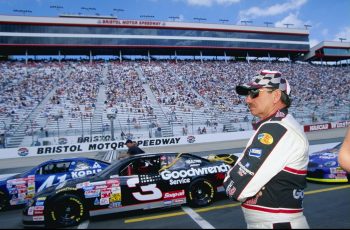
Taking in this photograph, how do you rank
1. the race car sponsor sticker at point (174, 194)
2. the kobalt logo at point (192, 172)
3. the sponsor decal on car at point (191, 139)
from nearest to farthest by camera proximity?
the race car sponsor sticker at point (174, 194), the kobalt logo at point (192, 172), the sponsor decal on car at point (191, 139)

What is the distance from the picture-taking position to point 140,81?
33.7 metres

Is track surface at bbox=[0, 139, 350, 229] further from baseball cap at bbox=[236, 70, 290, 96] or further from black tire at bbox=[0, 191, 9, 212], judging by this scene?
baseball cap at bbox=[236, 70, 290, 96]

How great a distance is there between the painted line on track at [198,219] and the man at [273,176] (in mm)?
3509

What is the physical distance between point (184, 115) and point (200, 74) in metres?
12.5

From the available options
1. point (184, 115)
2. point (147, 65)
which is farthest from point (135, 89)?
point (147, 65)

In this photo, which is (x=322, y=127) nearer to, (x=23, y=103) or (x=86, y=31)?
(x=23, y=103)

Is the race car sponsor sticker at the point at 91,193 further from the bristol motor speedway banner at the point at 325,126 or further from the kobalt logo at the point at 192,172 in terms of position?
the bristol motor speedway banner at the point at 325,126

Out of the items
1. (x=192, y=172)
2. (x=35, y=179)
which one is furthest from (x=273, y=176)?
(x=35, y=179)

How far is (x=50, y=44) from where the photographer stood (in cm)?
4197

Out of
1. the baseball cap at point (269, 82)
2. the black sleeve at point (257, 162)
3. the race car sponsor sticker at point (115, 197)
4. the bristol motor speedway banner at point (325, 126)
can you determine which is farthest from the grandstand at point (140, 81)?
the black sleeve at point (257, 162)

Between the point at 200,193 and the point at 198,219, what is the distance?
1049 mm

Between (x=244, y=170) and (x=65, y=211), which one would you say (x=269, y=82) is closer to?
(x=244, y=170)

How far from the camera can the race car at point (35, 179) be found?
7.60 m

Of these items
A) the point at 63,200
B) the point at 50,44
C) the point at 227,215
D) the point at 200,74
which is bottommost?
the point at 227,215
